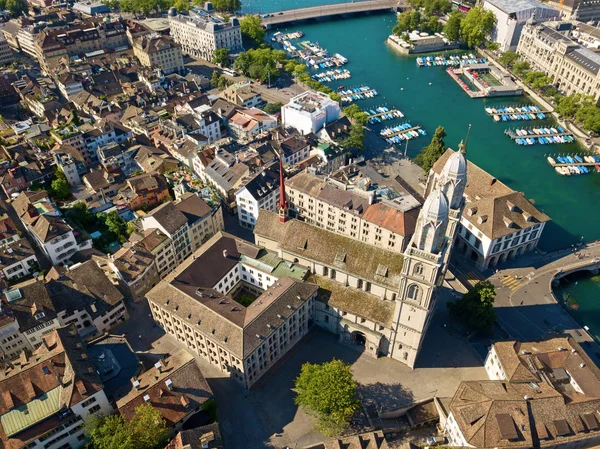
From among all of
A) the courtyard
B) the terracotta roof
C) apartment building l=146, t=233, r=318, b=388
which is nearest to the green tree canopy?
the courtyard

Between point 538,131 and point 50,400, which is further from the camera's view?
point 538,131

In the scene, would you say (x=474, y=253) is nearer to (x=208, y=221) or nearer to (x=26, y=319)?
(x=208, y=221)

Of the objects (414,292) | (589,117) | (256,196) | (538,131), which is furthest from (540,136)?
(414,292)

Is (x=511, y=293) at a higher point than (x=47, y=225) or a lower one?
lower

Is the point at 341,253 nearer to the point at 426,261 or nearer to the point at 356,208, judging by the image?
the point at 356,208

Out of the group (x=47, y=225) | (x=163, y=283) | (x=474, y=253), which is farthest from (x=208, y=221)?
(x=474, y=253)

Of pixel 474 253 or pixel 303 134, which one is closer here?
pixel 474 253

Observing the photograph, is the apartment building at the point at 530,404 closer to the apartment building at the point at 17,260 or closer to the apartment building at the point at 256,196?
the apartment building at the point at 256,196

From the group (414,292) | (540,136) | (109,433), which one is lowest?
(540,136)
